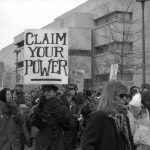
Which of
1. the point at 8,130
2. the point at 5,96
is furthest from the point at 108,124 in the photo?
the point at 5,96

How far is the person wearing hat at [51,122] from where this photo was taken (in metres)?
5.98

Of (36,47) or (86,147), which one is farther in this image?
(36,47)

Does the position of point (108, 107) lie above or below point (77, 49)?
below

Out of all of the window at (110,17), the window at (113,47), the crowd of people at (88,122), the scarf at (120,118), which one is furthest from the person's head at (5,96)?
the window at (110,17)

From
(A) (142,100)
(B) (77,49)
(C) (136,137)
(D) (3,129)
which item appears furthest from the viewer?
(B) (77,49)

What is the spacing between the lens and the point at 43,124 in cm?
600

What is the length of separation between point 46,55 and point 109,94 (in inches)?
138

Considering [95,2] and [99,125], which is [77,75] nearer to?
[99,125]

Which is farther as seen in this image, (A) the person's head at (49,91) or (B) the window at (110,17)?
(B) the window at (110,17)

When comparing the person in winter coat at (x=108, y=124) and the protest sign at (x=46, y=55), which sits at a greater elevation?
the protest sign at (x=46, y=55)

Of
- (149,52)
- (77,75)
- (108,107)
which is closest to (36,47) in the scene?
(108,107)

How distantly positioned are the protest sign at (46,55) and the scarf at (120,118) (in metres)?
3.02

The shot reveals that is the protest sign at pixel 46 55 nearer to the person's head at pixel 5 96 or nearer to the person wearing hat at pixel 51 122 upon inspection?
the person's head at pixel 5 96

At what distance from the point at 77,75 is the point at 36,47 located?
7.85 metres
